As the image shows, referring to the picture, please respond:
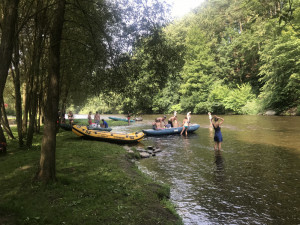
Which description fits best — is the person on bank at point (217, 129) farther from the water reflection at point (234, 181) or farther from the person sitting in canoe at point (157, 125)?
the person sitting in canoe at point (157, 125)

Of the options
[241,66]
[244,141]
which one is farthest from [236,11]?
[244,141]

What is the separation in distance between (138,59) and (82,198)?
6.55 m

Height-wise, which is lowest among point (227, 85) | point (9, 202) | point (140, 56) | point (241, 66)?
point (9, 202)

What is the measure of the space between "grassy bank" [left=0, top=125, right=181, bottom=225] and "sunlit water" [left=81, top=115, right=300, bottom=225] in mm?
953

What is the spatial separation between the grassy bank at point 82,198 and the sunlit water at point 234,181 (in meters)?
0.95

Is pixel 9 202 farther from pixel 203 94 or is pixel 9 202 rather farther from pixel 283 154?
pixel 203 94

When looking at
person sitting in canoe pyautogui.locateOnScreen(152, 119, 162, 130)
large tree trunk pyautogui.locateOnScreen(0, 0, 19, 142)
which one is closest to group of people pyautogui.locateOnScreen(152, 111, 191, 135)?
person sitting in canoe pyautogui.locateOnScreen(152, 119, 162, 130)

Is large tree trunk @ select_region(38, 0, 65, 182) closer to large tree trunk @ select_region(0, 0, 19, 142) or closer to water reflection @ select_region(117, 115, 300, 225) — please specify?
large tree trunk @ select_region(0, 0, 19, 142)

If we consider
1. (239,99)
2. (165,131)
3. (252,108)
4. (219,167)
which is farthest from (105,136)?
(239,99)

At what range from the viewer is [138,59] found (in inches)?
393

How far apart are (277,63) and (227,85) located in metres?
15.0

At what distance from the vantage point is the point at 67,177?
259 inches

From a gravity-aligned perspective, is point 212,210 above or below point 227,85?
below

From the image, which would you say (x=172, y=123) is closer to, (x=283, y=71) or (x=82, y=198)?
(x=82, y=198)
